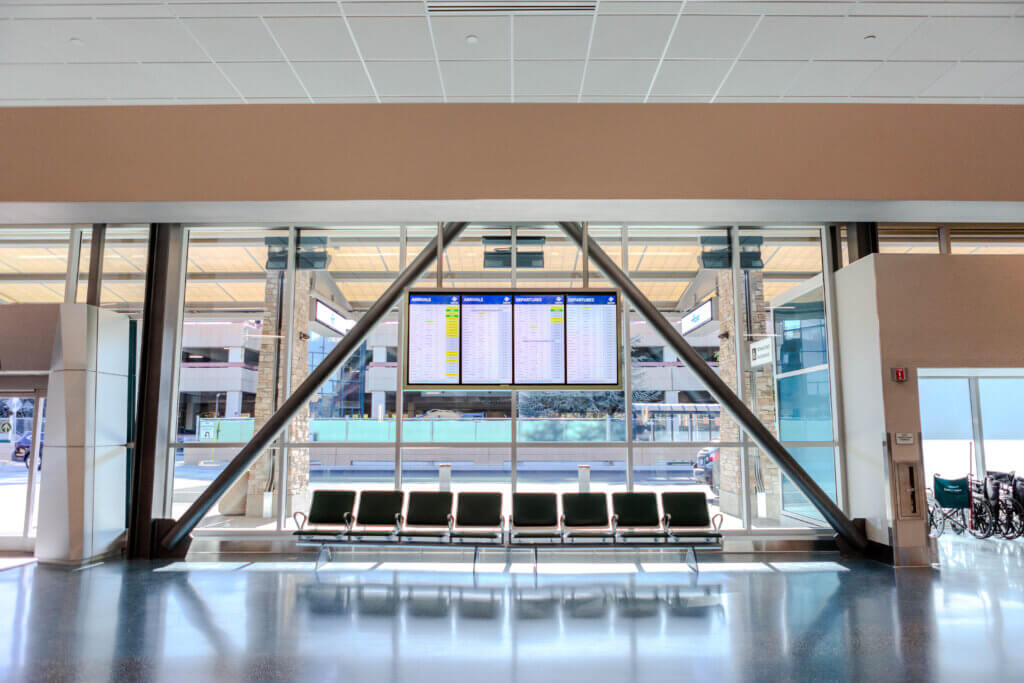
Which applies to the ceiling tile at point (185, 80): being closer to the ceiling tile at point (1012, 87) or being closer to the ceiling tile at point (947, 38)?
the ceiling tile at point (947, 38)

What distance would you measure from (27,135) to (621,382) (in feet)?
14.6

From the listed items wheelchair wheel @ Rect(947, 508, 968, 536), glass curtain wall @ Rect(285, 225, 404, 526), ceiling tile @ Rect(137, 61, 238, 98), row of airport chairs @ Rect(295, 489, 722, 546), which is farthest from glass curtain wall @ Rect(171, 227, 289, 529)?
wheelchair wheel @ Rect(947, 508, 968, 536)

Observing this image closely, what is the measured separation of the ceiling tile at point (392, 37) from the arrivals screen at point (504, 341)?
2018 mm

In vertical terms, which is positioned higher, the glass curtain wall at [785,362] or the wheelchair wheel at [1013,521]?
the glass curtain wall at [785,362]

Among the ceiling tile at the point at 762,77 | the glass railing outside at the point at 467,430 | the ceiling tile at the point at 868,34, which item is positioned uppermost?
the ceiling tile at the point at 762,77

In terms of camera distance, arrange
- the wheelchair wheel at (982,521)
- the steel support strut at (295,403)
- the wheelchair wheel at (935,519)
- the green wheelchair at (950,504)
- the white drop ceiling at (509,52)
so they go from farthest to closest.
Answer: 1. the wheelchair wheel at (935,519)
2. the wheelchair wheel at (982,521)
3. the green wheelchair at (950,504)
4. the steel support strut at (295,403)
5. the white drop ceiling at (509,52)

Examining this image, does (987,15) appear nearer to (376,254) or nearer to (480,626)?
(480,626)

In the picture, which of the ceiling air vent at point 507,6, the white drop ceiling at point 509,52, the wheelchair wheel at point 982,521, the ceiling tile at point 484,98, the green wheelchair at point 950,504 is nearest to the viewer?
the ceiling air vent at point 507,6

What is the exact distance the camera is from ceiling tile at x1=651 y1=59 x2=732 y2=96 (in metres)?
5.36

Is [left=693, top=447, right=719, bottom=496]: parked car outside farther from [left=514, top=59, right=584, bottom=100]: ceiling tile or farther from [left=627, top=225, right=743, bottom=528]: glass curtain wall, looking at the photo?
[left=514, top=59, right=584, bottom=100]: ceiling tile

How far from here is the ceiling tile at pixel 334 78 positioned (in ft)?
17.7

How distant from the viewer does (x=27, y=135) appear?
3428 mm

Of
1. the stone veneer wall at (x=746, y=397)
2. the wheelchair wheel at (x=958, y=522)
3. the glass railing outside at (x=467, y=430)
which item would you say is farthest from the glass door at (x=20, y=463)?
the wheelchair wheel at (x=958, y=522)

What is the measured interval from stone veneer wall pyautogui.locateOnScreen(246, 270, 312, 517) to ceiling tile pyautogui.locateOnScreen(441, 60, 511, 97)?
12.1ft
